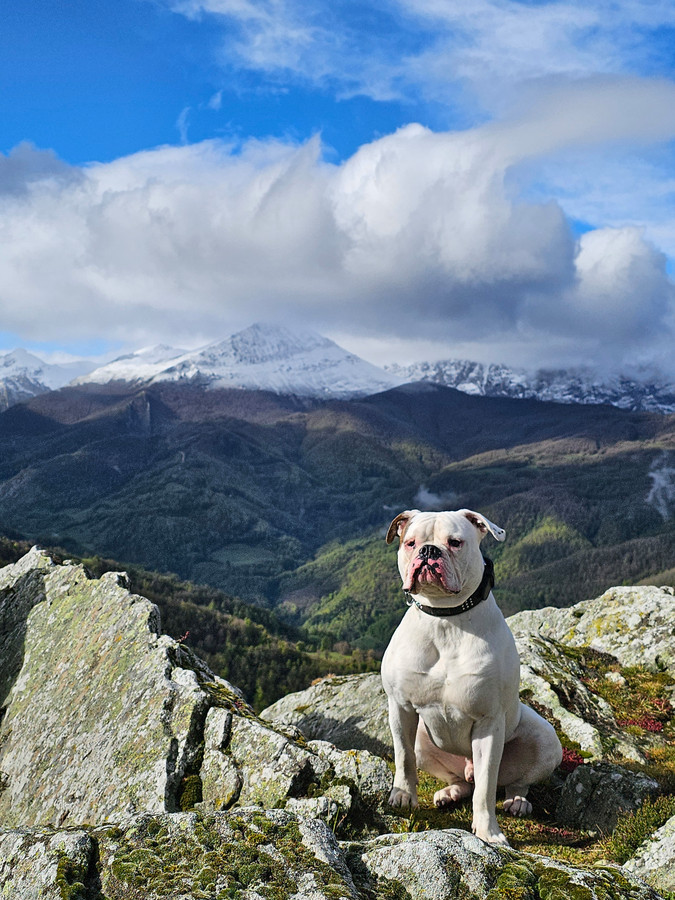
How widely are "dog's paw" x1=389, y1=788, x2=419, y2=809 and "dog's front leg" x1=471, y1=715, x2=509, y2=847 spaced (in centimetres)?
82

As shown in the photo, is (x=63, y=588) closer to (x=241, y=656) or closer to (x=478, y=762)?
(x=478, y=762)

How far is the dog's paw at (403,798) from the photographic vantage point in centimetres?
738

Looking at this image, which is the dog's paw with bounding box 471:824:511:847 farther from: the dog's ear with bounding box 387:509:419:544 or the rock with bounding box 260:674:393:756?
the rock with bounding box 260:674:393:756

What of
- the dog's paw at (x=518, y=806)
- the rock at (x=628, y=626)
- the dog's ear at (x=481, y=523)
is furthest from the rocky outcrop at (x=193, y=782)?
the dog's ear at (x=481, y=523)

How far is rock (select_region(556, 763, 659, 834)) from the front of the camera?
774 cm

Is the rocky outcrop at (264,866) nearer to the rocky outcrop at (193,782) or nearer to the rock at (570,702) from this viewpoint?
the rocky outcrop at (193,782)

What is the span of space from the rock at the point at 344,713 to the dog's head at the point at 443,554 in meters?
7.49

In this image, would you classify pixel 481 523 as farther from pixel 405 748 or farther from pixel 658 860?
pixel 658 860

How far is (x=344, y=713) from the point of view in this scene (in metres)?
15.3

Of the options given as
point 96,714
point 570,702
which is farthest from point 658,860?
point 96,714

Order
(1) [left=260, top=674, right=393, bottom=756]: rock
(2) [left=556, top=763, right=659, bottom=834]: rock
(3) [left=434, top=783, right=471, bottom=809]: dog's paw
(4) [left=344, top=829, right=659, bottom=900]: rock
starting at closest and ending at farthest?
1. (4) [left=344, top=829, right=659, bottom=900]: rock
2. (2) [left=556, top=763, right=659, bottom=834]: rock
3. (3) [left=434, top=783, right=471, bottom=809]: dog's paw
4. (1) [left=260, top=674, right=393, bottom=756]: rock

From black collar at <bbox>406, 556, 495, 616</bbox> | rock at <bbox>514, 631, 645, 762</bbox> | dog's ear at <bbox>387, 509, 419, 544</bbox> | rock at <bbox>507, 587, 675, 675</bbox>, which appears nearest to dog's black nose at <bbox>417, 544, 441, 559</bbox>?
black collar at <bbox>406, 556, 495, 616</bbox>

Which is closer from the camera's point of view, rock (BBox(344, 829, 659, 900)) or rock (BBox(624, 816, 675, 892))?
rock (BBox(344, 829, 659, 900))

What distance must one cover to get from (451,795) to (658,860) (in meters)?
2.51
